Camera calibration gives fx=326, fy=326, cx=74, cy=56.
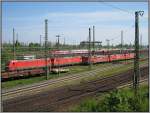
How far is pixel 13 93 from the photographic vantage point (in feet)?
104

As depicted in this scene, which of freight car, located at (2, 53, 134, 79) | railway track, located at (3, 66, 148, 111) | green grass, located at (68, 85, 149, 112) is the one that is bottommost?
railway track, located at (3, 66, 148, 111)

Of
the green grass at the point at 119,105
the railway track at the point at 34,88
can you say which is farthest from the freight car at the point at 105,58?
the green grass at the point at 119,105

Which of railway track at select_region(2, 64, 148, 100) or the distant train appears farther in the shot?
the distant train

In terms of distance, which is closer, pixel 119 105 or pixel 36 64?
pixel 119 105

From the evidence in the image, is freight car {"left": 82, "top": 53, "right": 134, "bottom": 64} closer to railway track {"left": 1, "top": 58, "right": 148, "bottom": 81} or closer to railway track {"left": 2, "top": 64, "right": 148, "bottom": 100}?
railway track {"left": 1, "top": 58, "right": 148, "bottom": 81}

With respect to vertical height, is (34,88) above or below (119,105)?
below

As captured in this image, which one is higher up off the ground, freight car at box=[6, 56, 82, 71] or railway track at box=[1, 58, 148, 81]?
freight car at box=[6, 56, 82, 71]

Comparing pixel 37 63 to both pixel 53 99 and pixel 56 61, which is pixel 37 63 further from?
pixel 53 99

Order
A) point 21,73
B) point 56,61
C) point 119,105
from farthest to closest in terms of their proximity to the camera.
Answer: point 56,61, point 21,73, point 119,105

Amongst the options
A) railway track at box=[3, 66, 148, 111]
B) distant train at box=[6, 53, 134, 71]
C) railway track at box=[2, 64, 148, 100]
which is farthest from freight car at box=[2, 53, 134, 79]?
railway track at box=[3, 66, 148, 111]

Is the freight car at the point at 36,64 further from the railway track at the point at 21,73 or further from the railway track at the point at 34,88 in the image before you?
the railway track at the point at 34,88

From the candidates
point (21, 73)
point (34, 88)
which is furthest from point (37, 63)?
point (34, 88)

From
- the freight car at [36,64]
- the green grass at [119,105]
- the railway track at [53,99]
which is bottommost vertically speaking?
the railway track at [53,99]

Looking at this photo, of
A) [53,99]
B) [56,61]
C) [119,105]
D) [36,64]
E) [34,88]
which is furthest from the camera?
[56,61]
